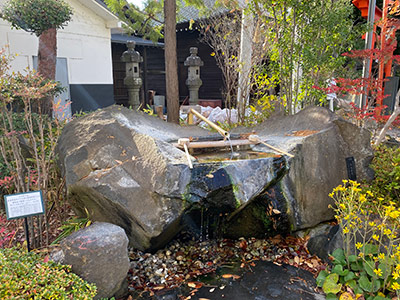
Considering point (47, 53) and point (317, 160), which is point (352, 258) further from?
point (47, 53)

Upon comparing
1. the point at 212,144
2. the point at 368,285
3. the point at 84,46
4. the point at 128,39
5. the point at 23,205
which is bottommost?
the point at 368,285

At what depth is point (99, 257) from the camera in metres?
2.87

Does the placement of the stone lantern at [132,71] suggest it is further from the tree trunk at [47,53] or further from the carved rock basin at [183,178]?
the carved rock basin at [183,178]

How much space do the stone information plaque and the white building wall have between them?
6816 millimetres

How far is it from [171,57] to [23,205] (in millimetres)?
4570

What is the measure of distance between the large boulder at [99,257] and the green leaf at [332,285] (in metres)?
1.93

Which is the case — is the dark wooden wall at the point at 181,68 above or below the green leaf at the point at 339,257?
above

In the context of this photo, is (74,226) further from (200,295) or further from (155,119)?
(155,119)

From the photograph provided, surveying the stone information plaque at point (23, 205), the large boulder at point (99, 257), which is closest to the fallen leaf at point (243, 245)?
the large boulder at point (99, 257)

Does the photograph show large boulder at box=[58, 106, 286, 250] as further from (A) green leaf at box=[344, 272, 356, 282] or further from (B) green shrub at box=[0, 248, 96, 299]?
(A) green leaf at box=[344, 272, 356, 282]

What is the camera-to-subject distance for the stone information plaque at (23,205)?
2871 millimetres

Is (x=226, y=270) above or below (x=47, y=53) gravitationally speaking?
below

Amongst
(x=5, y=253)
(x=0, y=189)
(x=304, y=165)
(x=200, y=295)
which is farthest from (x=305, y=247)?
(x=0, y=189)

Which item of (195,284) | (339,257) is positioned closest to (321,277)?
(339,257)
